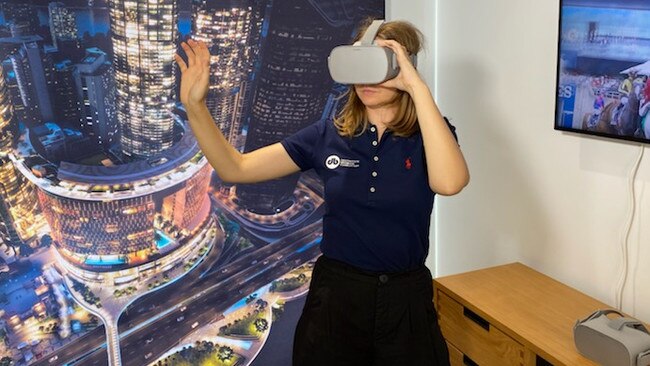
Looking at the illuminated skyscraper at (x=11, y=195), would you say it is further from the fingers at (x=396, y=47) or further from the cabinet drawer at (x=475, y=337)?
the cabinet drawer at (x=475, y=337)

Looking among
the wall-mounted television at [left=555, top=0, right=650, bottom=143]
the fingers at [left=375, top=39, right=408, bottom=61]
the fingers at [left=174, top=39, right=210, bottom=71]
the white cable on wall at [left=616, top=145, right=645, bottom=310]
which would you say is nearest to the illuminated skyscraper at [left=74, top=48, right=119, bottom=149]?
the fingers at [left=174, top=39, right=210, bottom=71]

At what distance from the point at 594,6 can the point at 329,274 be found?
0.96m

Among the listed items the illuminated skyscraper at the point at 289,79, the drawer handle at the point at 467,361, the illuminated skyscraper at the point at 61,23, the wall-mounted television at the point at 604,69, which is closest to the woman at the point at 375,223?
the drawer handle at the point at 467,361

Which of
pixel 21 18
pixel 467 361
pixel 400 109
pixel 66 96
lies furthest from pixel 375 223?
pixel 21 18

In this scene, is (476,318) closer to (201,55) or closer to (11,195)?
(201,55)

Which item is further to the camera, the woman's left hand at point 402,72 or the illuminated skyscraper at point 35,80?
the illuminated skyscraper at point 35,80

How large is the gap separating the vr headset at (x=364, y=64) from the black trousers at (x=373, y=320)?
1.42ft

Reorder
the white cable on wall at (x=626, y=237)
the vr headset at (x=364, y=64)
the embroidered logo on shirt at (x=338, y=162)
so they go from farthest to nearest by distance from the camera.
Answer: the white cable on wall at (x=626, y=237) < the embroidered logo on shirt at (x=338, y=162) < the vr headset at (x=364, y=64)

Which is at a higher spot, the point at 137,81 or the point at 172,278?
the point at 137,81

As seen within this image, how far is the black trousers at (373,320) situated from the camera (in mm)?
1423

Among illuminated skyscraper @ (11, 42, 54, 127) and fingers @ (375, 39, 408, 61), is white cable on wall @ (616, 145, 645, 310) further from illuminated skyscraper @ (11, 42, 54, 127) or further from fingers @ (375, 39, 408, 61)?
illuminated skyscraper @ (11, 42, 54, 127)

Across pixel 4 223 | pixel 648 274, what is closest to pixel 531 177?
pixel 648 274

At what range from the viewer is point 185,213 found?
2.13 metres

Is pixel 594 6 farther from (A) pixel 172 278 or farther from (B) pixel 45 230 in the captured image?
(B) pixel 45 230
